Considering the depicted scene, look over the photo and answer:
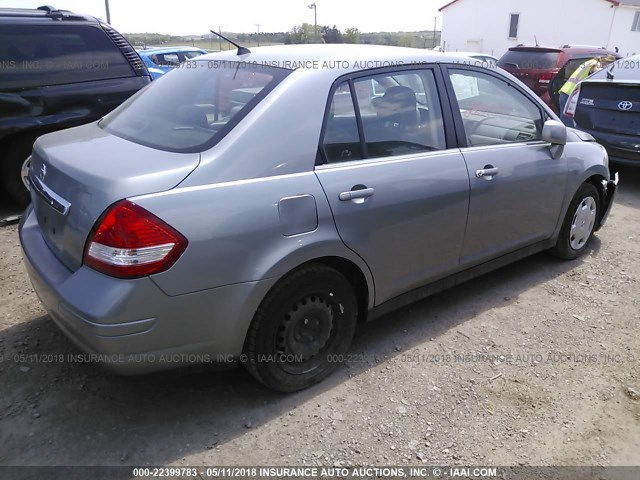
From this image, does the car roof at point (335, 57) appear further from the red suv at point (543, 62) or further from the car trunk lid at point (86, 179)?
the red suv at point (543, 62)

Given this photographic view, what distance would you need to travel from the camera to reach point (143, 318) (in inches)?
83.1

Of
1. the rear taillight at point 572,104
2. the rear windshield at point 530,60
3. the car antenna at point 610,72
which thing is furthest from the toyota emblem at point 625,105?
the rear windshield at point 530,60

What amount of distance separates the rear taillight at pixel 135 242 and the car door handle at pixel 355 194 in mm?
812

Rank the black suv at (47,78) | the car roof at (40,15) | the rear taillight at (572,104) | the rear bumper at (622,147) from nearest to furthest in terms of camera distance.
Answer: the black suv at (47,78) → the car roof at (40,15) → the rear bumper at (622,147) → the rear taillight at (572,104)

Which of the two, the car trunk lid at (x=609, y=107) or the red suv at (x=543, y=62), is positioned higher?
the red suv at (x=543, y=62)

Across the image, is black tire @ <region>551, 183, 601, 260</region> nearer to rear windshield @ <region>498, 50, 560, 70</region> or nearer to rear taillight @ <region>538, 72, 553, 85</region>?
rear taillight @ <region>538, 72, 553, 85</region>

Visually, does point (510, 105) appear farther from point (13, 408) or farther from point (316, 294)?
point (13, 408)

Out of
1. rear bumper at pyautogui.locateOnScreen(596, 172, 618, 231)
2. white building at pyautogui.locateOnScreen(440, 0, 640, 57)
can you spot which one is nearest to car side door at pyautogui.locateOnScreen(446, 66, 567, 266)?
rear bumper at pyautogui.locateOnScreen(596, 172, 618, 231)

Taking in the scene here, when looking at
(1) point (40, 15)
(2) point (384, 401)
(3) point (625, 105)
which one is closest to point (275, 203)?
(2) point (384, 401)

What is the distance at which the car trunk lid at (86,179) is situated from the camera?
84.1 inches

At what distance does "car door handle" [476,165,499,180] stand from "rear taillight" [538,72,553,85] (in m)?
7.89

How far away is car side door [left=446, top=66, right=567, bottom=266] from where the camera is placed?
126 inches

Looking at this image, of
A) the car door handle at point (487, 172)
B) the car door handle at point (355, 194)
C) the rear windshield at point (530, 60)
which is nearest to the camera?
the car door handle at point (355, 194)

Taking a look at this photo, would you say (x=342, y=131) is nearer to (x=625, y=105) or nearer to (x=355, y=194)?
(x=355, y=194)
